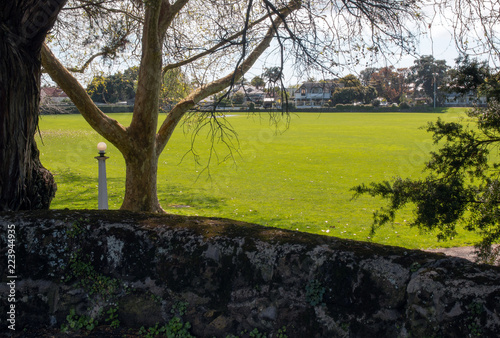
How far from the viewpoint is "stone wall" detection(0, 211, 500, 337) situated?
2588 millimetres

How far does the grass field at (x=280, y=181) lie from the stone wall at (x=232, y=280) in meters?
2.90

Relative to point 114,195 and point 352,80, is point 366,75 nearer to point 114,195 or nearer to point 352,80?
point 352,80

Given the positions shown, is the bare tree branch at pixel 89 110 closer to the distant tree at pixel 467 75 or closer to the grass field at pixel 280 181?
the grass field at pixel 280 181

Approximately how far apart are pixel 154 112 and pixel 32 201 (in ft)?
19.4

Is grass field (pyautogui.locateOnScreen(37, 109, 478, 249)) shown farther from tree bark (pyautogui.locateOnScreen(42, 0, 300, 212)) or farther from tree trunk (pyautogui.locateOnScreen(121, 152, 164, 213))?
tree bark (pyautogui.locateOnScreen(42, 0, 300, 212))

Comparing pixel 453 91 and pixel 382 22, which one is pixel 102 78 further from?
pixel 453 91

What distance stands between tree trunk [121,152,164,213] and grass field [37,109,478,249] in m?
1.83

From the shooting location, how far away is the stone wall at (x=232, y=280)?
8.49 ft

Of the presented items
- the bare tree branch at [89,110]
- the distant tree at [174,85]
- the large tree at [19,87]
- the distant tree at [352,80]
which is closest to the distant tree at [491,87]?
the distant tree at [352,80]

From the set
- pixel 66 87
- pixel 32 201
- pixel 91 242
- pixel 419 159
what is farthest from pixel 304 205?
pixel 419 159

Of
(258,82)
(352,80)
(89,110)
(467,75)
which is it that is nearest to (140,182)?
(89,110)

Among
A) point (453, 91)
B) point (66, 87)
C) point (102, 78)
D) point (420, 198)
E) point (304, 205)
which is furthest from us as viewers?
point (102, 78)

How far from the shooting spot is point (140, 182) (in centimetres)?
1109

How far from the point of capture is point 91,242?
3.37 meters
